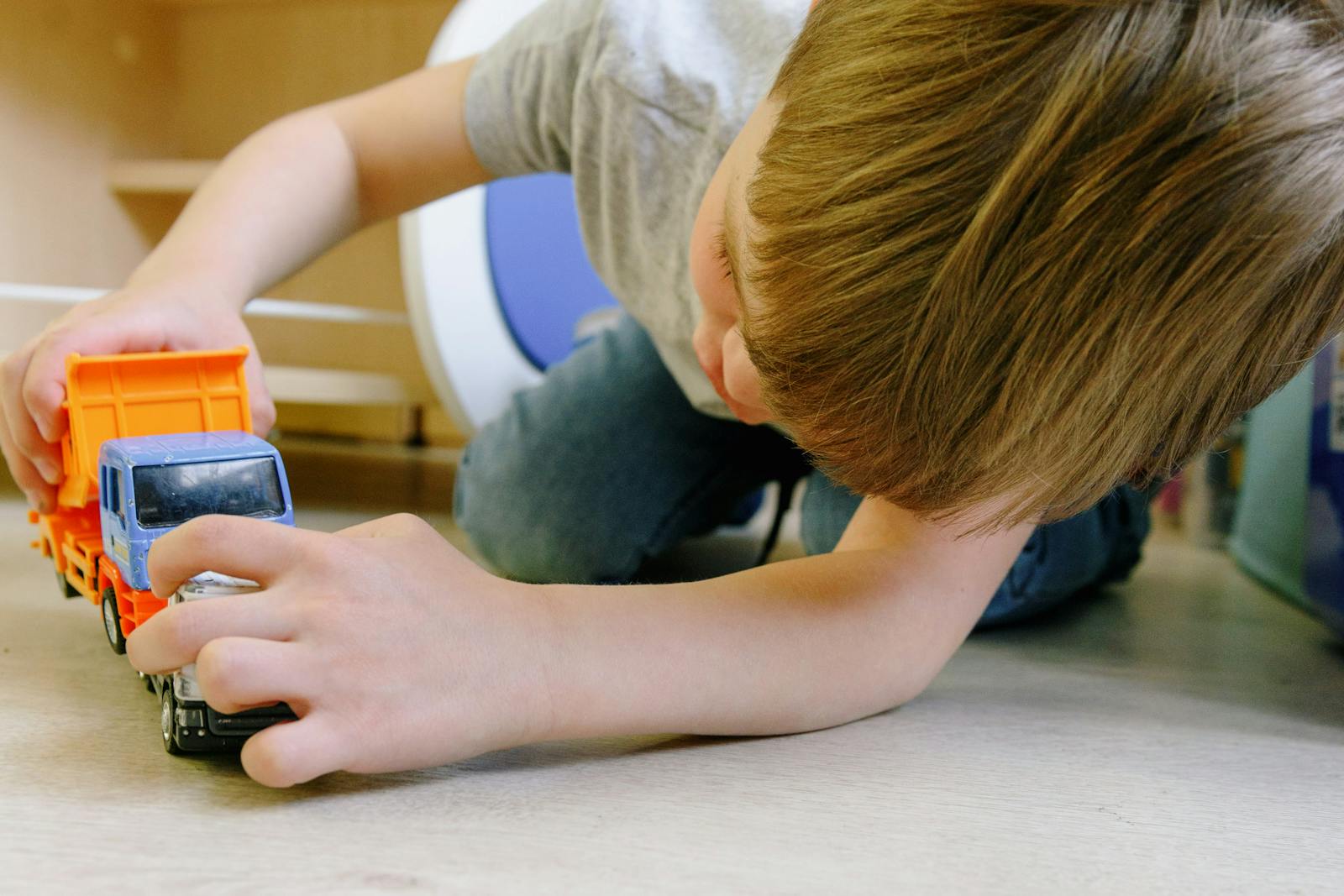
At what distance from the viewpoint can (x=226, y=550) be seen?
1.48 feet

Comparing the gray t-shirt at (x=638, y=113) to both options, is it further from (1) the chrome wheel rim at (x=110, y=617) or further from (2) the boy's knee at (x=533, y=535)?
(1) the chrome wheel rim at (x=110, y=617)

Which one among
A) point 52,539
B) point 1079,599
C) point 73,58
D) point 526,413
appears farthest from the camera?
point 73,58

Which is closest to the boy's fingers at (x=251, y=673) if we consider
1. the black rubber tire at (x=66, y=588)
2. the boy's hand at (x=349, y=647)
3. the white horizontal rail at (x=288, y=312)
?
the boy's hand at (x=349, y=647)

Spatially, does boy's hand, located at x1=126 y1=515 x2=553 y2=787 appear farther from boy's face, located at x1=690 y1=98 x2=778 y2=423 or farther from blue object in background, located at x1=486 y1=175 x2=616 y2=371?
blue object in background, located at x1=486 y1=175 x2=616 y2=371

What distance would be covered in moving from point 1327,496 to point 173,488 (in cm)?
73

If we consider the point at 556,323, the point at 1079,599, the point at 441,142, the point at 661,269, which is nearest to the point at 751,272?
the point at 661,269

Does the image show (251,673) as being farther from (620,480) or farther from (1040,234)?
(620,480)

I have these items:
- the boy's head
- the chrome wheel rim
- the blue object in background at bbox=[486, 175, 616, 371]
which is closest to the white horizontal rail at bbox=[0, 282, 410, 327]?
the blue object in background at bbox=[486, 175, 616, 371]

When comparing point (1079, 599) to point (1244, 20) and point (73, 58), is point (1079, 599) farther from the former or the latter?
point (73, 58)

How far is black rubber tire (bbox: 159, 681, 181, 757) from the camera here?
488mm

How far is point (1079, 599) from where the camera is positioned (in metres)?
1.02

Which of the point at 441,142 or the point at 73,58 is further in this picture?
the point at 73,58

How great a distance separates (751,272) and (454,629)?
19 centimetres

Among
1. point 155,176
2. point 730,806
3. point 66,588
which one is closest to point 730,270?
point 730,806
